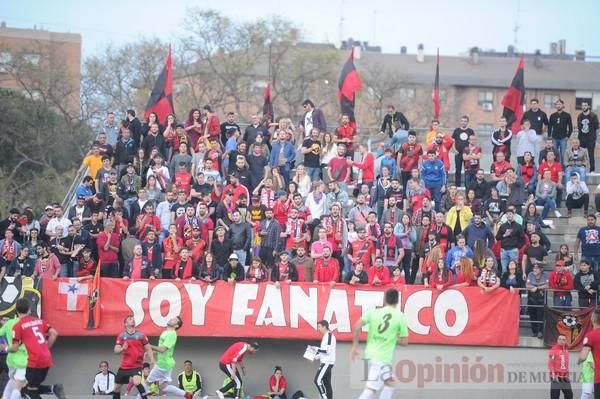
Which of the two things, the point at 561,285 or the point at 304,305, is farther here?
the point at 304,305

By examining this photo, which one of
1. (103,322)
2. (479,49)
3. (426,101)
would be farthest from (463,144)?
(479,49)

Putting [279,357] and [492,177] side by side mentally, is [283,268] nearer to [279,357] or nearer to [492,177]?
[279,357]

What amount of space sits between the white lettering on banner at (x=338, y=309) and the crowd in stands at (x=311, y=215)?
1.19 ft

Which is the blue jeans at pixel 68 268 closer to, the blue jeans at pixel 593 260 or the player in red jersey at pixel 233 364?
the player in red jersey at pixel 233 364

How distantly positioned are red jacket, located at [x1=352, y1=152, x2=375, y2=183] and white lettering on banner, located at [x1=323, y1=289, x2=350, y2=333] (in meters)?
3.60

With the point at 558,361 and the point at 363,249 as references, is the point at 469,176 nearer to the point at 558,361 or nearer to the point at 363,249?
the point at 363,249

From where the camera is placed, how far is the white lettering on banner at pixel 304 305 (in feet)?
73.4

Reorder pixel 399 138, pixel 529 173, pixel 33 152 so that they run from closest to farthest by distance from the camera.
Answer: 1. pixel 529 173
2. pixel 399 138
3. pixel 33 152

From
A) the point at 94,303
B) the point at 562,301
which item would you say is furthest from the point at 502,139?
the point at 94,303

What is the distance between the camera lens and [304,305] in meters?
22.4

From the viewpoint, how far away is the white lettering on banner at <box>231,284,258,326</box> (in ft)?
73.7

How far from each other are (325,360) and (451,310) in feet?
10.3

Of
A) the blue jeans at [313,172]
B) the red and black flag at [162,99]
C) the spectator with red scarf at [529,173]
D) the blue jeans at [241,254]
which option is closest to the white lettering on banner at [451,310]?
the blue jeans at [241,254]

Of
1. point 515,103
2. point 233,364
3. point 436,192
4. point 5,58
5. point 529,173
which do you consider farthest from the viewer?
point 5,58
